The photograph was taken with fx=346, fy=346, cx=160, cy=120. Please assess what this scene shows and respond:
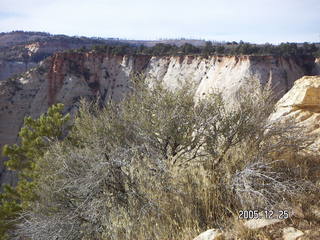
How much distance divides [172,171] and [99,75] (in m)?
37.2

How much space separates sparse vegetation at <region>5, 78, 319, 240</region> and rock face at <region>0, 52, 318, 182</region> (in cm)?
2566

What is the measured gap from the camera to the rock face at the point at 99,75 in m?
31.6

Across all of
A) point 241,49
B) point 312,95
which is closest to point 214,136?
point 312,95

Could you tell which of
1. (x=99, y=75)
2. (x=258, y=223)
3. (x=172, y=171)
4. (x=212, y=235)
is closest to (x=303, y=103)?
(x=172, y=171)

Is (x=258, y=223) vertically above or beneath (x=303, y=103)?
beneath

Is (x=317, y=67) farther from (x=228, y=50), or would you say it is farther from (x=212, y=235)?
(x=212, y=235)

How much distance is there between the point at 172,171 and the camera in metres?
4.60

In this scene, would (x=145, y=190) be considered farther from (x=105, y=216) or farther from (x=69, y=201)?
(x=69, y=201)

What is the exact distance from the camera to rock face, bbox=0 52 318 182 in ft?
104

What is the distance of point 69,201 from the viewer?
5223 millimetres

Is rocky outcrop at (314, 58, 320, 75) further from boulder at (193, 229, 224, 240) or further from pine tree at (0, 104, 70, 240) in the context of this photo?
boulder at (193, 229, 224, 240)

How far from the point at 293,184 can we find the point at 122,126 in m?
3.38

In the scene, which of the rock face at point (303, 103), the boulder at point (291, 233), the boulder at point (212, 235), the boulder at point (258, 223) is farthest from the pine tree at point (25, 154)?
the boulder at point (291, 233)

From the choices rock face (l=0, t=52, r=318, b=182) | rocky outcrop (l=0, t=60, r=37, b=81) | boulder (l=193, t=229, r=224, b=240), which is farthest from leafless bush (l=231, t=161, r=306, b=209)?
rocky outcrop (l=0, t=60, r=37, b=81)
